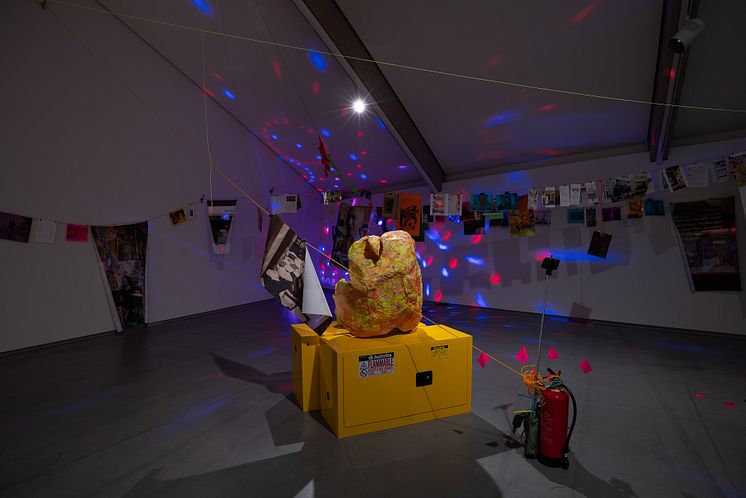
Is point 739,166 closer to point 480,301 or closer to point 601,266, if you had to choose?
point 601,266

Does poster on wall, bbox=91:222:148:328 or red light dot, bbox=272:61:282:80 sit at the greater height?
red light dot, bbox=272:61:282:80

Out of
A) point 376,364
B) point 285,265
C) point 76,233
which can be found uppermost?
point 76,233

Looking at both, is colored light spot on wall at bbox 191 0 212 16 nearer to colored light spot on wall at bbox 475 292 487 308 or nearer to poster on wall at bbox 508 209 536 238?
poster on wall at bbox 508 209 536 238

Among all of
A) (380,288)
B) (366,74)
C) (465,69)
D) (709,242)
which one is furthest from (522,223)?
(380,288)

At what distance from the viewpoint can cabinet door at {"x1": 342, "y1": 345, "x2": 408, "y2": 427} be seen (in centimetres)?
200

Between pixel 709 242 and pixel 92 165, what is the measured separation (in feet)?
23.1

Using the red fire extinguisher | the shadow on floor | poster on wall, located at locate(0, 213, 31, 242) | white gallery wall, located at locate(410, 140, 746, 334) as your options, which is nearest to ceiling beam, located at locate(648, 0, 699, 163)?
white gallery wall, located at locate(410, 140, 746, 334)

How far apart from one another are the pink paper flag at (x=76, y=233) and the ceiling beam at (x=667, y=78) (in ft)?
19.3

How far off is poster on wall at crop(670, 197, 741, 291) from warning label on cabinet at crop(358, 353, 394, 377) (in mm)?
4047

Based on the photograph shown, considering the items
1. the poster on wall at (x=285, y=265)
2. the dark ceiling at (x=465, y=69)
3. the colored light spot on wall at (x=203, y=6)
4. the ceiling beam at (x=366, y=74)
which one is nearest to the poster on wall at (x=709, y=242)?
the dark ceiling at (x=465, y=69)

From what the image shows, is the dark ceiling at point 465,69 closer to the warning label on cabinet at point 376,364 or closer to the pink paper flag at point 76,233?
the pink paper flag at point 76,233

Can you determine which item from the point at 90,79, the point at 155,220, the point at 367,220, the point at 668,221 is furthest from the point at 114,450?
the point at 367,220

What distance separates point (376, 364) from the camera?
2053 mm

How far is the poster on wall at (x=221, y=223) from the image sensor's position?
5746 millimetres
